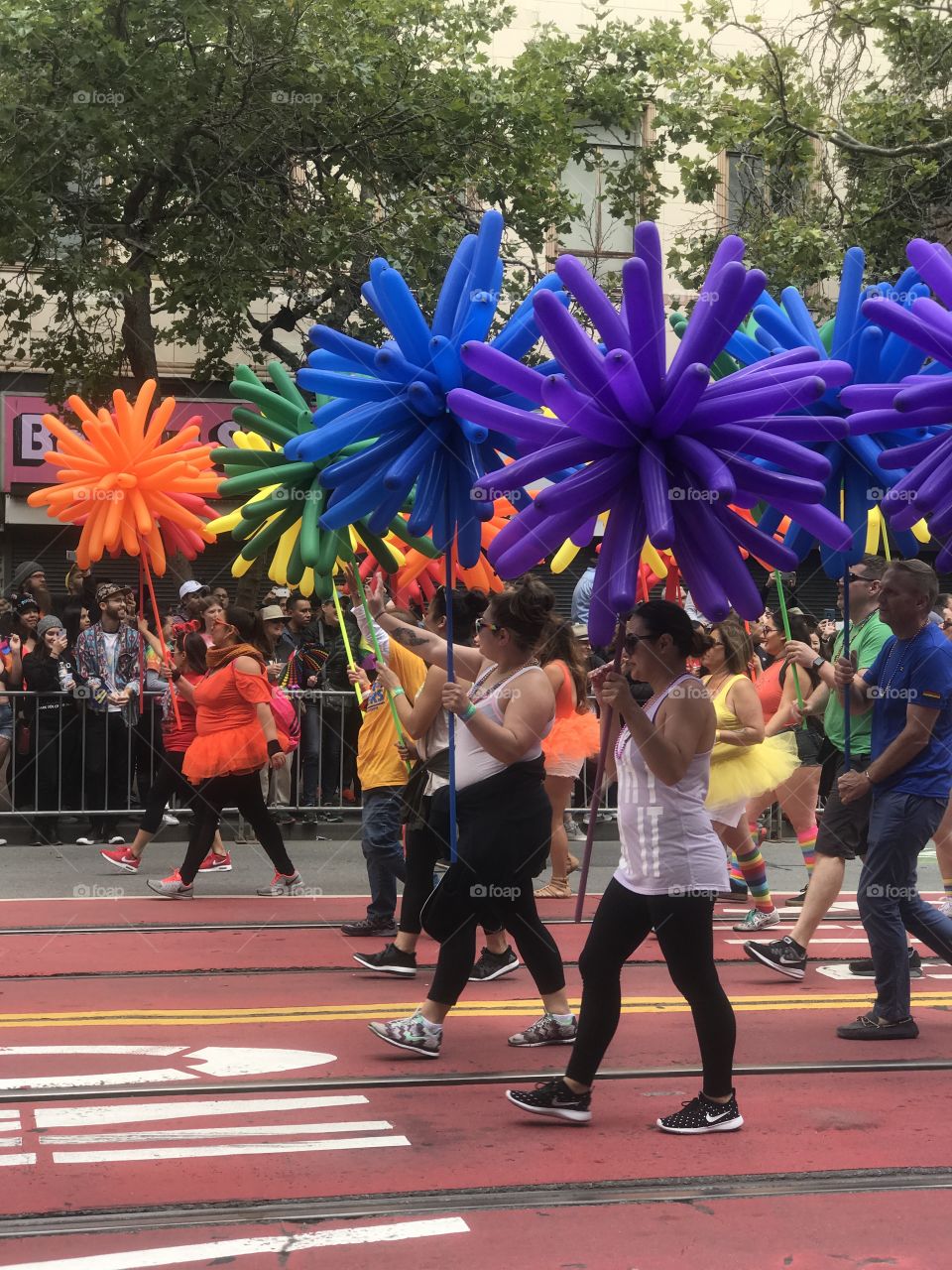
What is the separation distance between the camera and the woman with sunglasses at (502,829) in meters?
6.21

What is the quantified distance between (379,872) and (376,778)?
1.67ft

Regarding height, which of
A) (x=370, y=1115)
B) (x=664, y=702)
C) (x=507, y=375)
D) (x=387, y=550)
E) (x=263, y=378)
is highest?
(x=263, y=378)

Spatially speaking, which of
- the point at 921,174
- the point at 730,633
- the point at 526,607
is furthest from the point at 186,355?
the point at 526,607

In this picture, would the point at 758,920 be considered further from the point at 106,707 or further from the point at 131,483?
the point at 106,707

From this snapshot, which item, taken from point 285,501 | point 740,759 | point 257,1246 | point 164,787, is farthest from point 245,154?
point 257,1246

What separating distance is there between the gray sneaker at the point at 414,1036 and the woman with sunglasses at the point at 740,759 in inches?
129

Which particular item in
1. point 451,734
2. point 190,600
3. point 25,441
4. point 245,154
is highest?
point 245,154

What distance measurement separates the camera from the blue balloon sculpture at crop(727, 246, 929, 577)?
6164mm

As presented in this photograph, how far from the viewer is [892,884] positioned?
6.81 m

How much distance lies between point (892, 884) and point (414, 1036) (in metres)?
2.14

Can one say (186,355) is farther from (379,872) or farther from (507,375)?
(507,375)

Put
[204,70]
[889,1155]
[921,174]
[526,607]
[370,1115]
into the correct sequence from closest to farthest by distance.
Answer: [889,1155] → [370,1115] → [526,607] → [204,70] → [921,174]

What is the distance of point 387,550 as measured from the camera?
753 cm

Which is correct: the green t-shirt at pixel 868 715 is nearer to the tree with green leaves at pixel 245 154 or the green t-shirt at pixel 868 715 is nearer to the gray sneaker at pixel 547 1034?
the gray sneaker at pixel 547 1034
